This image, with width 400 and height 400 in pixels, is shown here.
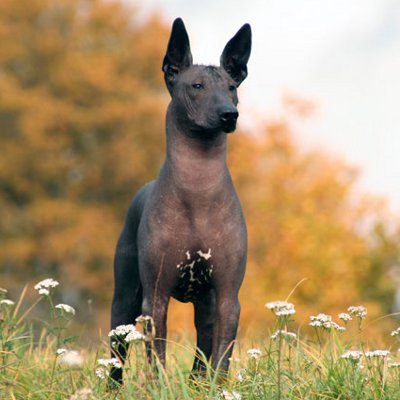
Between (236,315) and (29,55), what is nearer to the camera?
(236,315)

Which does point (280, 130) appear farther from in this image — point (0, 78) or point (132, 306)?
point (132, 306)

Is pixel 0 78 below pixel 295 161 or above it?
above

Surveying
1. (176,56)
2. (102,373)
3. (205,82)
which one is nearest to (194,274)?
(102,373)

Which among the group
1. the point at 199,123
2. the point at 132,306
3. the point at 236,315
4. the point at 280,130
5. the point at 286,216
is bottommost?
the point at 236,315

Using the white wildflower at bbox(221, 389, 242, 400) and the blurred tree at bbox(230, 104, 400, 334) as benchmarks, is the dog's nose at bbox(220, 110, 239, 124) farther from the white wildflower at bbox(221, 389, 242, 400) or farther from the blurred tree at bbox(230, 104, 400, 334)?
the blurred tree at bbox(230, 104, 400, 334)

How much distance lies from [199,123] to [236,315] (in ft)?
4.20

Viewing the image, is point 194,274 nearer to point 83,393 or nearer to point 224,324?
point 224,324

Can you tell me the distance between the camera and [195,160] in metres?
5.07

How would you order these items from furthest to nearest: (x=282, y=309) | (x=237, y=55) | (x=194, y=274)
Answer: (x=237, y=55) → (x=194, y=274) → (x=282, y=309)

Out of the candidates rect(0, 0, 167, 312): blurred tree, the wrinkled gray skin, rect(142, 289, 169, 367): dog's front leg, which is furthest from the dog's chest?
rect(0, 0, 167, 312): blurred tree

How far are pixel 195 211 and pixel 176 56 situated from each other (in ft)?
3.42

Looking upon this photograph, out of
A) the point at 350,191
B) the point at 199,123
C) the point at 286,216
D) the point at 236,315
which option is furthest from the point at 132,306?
the point at 350,191

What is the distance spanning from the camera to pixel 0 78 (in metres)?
21.2

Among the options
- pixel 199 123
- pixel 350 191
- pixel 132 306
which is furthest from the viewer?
pixel 350 191
